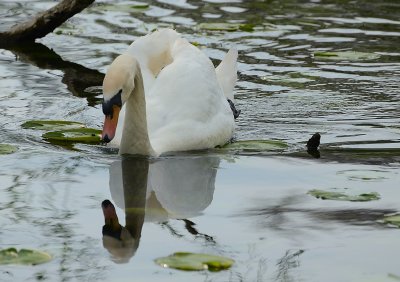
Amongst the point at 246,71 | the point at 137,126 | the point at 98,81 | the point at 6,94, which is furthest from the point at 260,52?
the point at 137,126

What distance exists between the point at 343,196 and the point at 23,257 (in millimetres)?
2191

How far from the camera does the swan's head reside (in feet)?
25.7

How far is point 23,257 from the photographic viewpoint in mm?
6070

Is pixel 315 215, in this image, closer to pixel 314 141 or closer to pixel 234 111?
pixel 314 141

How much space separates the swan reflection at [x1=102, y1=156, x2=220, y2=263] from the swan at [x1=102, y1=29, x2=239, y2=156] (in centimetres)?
18

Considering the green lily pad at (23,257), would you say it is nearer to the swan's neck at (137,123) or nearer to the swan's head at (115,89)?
the swan's head at (115,89)

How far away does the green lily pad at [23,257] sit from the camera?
6.03m

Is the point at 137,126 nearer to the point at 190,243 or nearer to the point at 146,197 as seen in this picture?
the point at 146,197

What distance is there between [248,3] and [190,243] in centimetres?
895

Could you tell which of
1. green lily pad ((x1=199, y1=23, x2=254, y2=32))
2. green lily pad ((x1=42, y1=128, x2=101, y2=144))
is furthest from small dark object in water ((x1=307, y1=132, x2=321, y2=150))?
green lily pad ((x1=199, y1=23, x2=254, y2=32))

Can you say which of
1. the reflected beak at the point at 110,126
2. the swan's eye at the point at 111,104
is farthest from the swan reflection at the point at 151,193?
the swan's eye at the point at 111,104

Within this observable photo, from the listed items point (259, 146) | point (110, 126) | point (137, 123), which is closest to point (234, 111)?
point (259, 146)

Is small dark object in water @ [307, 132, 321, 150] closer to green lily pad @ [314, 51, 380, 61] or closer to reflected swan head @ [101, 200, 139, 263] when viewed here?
reflected swan head @ [101, 200, 139, 263]

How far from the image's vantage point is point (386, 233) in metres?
6.59
